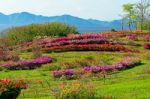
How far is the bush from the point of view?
5294 cm

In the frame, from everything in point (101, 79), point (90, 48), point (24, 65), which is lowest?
point (101, 79)

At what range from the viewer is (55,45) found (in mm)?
40969

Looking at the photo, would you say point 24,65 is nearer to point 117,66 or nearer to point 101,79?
point 117,66

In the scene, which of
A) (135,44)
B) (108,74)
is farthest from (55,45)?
(108,74)

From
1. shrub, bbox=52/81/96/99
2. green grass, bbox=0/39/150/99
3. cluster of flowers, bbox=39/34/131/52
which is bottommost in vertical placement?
green grass, bbox=0/39/150/99

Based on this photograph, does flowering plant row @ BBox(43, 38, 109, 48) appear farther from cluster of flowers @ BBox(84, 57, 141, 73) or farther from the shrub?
the shrub

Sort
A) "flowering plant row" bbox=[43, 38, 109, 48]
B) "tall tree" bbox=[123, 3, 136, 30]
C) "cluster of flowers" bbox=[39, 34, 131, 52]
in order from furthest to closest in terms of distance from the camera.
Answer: "tall tree" bbox=[123, 3, 136, 30]
"flowering plant row" bbox=[43, 38, 109, 48]
"cluster of flowers" bbox=[39, 34, 131, 52]

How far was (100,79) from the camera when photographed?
2475 cm

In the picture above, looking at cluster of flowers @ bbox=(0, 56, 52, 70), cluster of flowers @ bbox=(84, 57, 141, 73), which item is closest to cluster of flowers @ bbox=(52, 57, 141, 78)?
cluster of flowers @ bbox=(84, 57, 141, 73)

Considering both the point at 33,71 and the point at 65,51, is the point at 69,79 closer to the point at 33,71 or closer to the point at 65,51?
the point at 33,71

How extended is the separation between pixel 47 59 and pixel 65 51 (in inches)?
246

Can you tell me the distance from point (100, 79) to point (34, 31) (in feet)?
104

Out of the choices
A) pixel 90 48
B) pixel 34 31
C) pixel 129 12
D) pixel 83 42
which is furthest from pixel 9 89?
pixel 129 12

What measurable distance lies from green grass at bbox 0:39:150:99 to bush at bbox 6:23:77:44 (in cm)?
1626
